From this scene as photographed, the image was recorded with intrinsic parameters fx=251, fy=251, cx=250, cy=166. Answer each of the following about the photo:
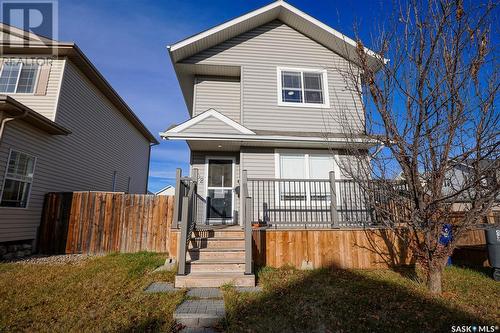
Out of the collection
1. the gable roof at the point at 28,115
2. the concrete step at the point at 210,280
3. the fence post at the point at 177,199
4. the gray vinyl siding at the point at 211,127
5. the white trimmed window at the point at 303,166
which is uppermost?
the gable roof at the point at 28,115

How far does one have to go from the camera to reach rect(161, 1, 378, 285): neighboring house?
7.75 metres

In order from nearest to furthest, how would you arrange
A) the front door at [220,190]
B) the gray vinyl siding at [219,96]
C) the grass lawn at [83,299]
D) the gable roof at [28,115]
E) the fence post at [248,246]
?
the grass lawn at [83,299] → the fence post at [248,246] → the gable roof at [28,115] → the front door at [220,190] → the gray vinyl siding at [219,96]

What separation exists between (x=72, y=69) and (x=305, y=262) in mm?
11106

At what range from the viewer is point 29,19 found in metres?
10.1

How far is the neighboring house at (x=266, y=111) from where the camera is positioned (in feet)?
25.4

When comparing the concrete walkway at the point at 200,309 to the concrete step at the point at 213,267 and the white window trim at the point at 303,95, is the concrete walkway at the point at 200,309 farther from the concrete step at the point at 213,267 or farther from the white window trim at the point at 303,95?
the white window trim at the point at 303,95

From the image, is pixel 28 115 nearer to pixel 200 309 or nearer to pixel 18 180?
pixel 18 180

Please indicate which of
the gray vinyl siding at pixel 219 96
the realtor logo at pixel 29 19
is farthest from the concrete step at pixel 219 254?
the realtor logo at pixel 29 19

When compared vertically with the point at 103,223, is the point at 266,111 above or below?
above

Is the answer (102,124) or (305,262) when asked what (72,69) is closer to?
(102,124)

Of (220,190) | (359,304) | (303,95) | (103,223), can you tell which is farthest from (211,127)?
(359,304)

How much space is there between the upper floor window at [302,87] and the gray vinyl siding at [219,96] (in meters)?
1.68

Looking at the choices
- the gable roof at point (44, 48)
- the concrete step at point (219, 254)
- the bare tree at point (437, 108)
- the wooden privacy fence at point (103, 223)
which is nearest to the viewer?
the bare tree at point (437, 108)

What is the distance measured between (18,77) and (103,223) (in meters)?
6.50
